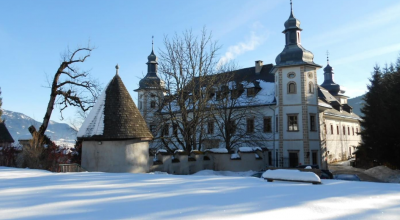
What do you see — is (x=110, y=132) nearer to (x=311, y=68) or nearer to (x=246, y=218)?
(x=246, y=218)

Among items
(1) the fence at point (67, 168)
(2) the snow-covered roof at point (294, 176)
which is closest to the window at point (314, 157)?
(1) the fence at point (67, 168)

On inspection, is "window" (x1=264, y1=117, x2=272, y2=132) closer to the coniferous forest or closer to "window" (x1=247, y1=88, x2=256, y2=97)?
"window" (x1=247, y1=88, x2=256, y2=97)

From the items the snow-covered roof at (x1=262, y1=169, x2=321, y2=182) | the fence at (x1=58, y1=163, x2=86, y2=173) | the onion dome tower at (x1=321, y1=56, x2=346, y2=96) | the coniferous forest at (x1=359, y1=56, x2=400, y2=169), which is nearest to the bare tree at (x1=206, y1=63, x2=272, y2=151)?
the coniferous forest at (x1=359, y1=56, x2=400, y2=169)

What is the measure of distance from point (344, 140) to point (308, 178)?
37922mm

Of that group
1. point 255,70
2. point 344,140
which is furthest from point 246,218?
point 344,140

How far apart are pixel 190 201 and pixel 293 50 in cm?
2626

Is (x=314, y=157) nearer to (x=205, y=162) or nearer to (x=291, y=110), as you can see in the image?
(x=291, y=110)

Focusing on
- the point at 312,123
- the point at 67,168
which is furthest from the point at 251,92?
the point at 67,168

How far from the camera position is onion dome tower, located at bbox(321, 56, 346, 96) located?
51.3 meters

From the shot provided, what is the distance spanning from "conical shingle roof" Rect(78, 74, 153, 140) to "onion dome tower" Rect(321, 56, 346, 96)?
143 feet

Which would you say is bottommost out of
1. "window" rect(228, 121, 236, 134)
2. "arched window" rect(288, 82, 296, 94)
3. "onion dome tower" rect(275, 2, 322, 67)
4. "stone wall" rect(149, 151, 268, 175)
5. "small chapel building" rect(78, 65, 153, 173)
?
"stone wall" rect(149, 151, 268, 175)

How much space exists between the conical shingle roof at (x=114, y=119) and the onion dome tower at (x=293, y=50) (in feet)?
59.6

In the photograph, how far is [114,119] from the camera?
14258mm

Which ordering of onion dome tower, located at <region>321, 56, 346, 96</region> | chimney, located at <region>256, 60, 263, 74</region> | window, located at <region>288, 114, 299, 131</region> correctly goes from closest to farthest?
1. window, located at <region>288, 114, 299, 131</region>
2. chimney, located at <region>256, 60, 263, 74</region>
3. onion dome tower, located at <region>321, 56, 346, 96</region>
